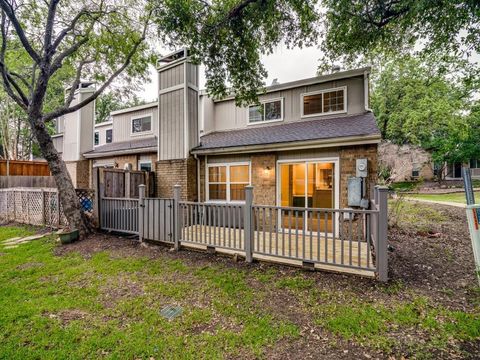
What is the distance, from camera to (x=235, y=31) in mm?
6293

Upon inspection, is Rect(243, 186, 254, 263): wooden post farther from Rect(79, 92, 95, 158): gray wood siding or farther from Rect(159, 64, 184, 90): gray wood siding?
Rect(79, 92, 95, 158): gray wood siding

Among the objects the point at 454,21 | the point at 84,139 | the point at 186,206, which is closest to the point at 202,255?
the point at 186,206

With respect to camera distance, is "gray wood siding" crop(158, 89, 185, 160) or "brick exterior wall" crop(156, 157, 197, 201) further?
"gray wood siding" crop(158, 89, 185, 160)

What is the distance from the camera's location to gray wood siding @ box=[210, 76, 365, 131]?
8.40m

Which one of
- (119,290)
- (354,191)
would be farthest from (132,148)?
(354,191)

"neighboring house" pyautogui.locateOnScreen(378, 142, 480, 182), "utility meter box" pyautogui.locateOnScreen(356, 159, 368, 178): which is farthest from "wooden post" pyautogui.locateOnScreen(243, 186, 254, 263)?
"neighboring house" pyautogui.locateOnScreen(378, 142, 480, 182)

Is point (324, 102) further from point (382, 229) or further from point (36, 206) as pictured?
point (36, 206)

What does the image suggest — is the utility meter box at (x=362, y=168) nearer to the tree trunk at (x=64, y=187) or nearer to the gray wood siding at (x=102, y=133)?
the tree trunk at (x=64, y=187)

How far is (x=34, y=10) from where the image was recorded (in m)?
8.37

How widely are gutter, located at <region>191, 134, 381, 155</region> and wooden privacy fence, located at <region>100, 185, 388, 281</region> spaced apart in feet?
4.66

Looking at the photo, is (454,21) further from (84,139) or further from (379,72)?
(84,139)

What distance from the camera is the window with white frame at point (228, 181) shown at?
8.15 meters

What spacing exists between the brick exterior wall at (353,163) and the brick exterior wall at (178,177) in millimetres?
5240

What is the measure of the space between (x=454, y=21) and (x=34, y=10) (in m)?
13.7
